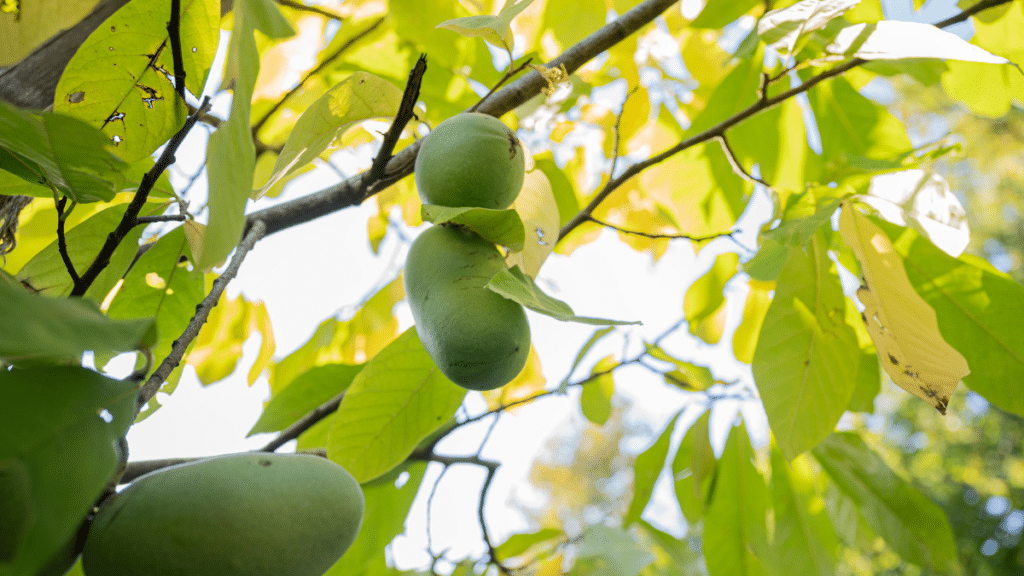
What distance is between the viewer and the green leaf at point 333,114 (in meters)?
0.63

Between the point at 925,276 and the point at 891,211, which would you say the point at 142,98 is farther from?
the point at 925,276

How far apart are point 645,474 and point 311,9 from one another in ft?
4.07

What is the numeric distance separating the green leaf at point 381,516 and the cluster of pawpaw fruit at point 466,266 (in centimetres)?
50

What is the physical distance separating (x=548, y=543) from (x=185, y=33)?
1.25m

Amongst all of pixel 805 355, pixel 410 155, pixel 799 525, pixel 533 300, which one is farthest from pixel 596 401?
pixel 533 300

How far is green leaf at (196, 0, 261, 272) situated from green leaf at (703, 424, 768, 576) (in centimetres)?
118

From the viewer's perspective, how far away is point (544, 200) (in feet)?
2.51

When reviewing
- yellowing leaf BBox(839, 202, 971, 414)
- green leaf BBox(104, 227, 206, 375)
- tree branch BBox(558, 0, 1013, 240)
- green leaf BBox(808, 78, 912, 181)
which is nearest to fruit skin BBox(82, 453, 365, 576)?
green leaf BBox(104, 227, 206, 375)

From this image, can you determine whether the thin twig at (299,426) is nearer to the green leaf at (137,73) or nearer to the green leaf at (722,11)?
the green leaf at (137,73)

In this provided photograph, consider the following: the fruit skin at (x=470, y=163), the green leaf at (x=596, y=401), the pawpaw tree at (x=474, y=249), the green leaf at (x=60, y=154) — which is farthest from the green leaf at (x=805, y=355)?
the green leaf at (x=60, y=154)

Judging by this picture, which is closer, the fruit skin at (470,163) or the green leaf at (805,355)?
the fruit skin at (470,163)

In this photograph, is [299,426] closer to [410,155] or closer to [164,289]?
[164,289]

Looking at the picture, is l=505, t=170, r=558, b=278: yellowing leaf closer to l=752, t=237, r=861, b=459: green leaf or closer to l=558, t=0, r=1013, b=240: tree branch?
l=558, t=0, r=1013, b=240: tree branch

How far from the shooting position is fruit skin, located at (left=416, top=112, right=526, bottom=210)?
1.94ft
